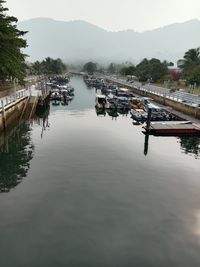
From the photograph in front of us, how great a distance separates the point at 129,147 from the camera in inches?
1403

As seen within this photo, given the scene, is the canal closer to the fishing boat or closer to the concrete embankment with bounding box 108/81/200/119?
the concrete embankment with bounding box 108/81/200/119

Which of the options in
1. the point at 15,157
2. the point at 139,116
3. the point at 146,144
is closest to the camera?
the point at 15,157

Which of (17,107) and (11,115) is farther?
(17,107)

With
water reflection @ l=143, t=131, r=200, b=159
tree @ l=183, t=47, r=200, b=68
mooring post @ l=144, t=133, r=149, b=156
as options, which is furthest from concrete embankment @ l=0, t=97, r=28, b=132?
tree @ l=183, t=47, r=200, b=68

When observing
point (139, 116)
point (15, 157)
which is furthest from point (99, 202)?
point (139, 116)

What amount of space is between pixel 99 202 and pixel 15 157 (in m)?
14.2

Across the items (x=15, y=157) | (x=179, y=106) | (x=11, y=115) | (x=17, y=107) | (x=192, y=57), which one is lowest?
(x=15, y=157)

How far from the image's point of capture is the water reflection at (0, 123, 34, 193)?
80.9 ft

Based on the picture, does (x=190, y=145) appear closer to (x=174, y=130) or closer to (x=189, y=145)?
(x=189, y=145)

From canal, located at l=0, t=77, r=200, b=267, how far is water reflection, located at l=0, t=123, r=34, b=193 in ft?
0.30

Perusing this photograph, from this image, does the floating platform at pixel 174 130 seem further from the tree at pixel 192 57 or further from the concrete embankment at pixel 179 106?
the tree at pixel 192 57

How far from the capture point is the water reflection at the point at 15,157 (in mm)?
24672

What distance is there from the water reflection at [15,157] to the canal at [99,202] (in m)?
0.09

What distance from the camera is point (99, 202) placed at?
20.8m
